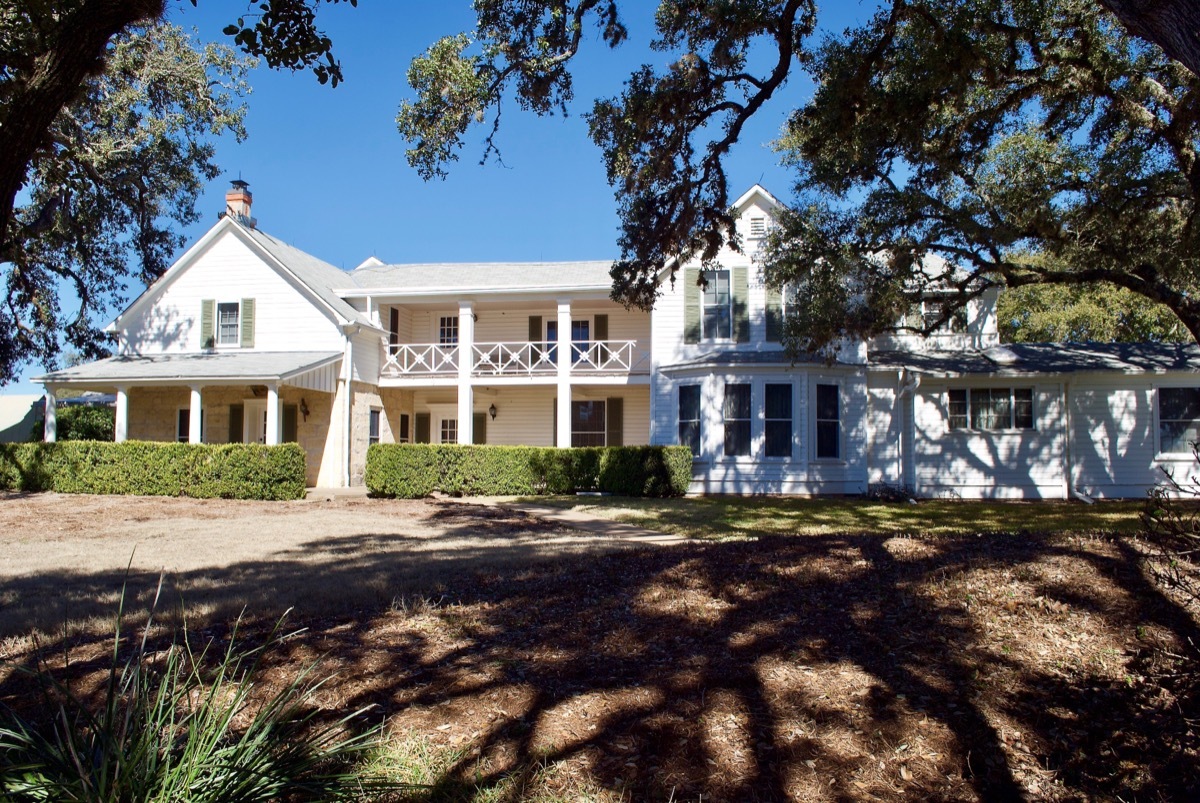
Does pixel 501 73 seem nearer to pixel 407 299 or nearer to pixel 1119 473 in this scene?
pixel 407 299

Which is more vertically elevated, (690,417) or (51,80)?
(51,80)

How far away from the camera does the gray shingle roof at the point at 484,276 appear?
76.4 ft

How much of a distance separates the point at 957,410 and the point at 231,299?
64.2 feet

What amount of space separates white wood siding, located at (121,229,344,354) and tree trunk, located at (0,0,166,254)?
62.3ft

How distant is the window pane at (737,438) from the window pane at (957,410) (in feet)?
16.4

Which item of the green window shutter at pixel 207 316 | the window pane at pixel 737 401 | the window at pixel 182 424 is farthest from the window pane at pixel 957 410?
the window at pixel 182 424

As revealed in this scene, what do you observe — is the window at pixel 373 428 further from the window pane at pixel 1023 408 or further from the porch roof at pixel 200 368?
the window pane at pixel 1023 408

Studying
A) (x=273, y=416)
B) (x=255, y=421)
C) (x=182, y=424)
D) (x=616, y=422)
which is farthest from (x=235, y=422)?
(x=616, y=422)

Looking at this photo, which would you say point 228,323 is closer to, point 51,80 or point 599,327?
point 599,327

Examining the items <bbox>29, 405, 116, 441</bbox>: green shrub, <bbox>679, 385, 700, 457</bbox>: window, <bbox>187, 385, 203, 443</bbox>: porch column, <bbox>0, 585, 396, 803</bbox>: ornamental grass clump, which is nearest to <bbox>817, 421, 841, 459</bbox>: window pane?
<bbox>679, 385, 700, 457</bbox>: window

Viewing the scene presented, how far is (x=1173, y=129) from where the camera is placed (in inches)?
471

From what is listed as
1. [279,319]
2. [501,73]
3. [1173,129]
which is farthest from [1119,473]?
[279,319]

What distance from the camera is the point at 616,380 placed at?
898 inches

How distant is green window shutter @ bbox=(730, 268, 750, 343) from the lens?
2084 cm
